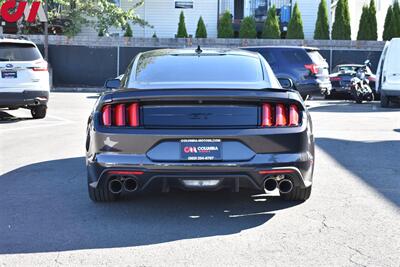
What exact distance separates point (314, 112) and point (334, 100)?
20.6 feet

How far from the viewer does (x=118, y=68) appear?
29.0 meters

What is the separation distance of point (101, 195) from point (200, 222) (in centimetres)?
110

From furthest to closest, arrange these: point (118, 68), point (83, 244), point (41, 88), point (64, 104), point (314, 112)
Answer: point (118, 68) < point (64, 104) < point (314, 112) < point (41, 88) < point (83, 244)

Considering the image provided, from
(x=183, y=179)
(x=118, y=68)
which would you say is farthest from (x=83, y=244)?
(x=118, y=68)

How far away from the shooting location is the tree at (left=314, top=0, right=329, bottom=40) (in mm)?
32688

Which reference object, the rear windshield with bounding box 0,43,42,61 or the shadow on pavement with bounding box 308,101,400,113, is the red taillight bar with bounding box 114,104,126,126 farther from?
the shadow on pavement with bounding box 308,101,400,113

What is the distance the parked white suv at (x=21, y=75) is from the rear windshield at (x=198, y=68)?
23.6 feet

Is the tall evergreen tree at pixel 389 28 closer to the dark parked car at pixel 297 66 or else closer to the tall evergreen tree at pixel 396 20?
the tall evergreen tree at pixel 396 20

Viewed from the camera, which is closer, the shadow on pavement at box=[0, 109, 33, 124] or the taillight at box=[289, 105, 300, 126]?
the taillight at box=[289, 105, 300, 126]

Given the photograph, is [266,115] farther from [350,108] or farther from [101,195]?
[350,108]

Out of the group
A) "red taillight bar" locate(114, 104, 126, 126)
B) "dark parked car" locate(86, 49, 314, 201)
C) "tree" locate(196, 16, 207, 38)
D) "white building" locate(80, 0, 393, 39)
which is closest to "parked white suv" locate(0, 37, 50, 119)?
"dark parked car" locate(86, 49, 314, 201)

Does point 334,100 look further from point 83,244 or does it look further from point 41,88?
point 83,244

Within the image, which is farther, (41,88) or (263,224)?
(41,88)

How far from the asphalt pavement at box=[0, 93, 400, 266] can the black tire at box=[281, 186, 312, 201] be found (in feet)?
0.23
